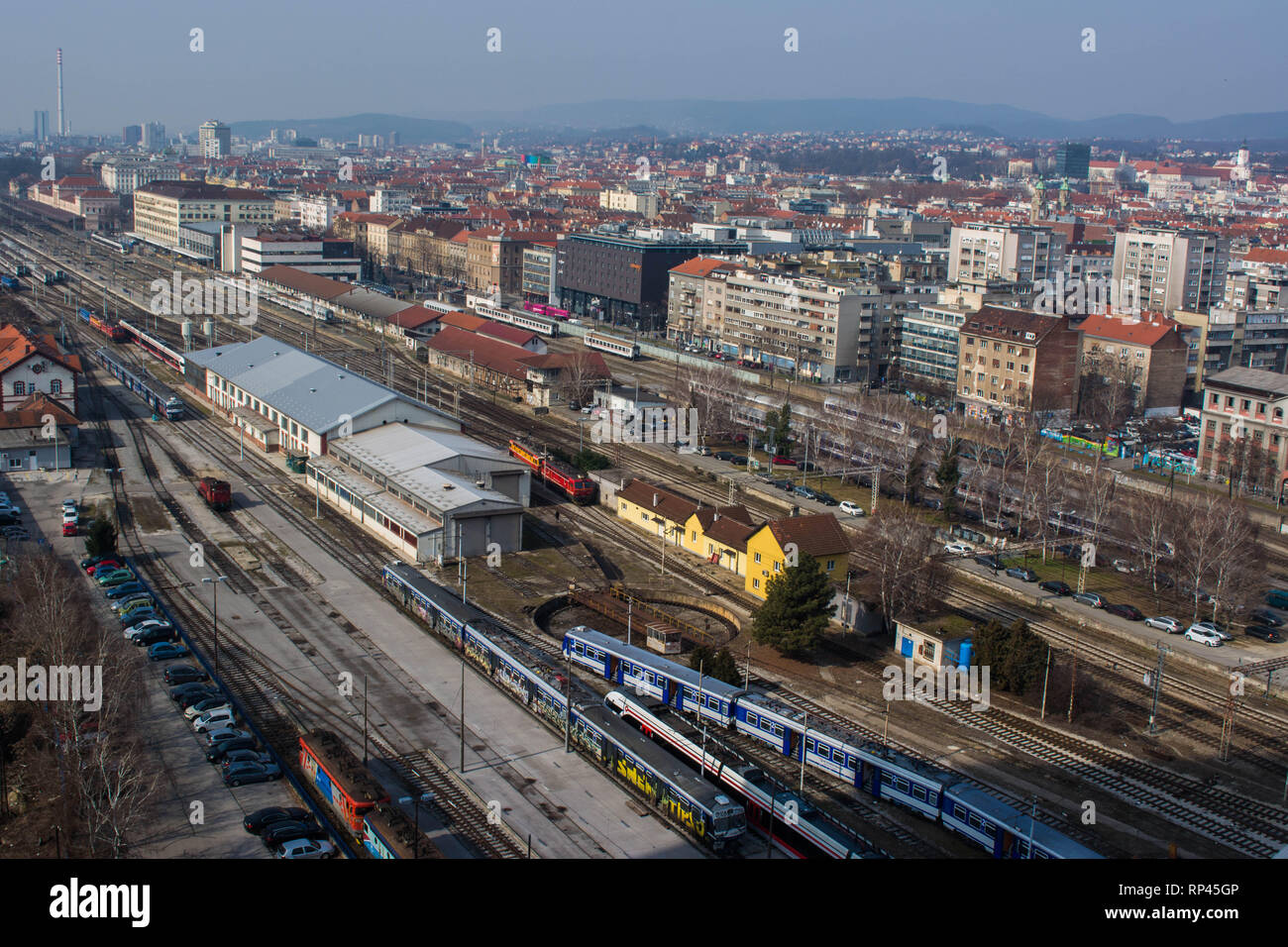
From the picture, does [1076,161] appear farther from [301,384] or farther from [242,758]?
[242,758]

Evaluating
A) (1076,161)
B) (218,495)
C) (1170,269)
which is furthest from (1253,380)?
(1076,161)

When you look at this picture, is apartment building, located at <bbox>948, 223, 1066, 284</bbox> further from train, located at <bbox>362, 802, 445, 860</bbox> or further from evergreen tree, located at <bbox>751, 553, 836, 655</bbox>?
train, located at <bbox>362, 802, 445, 860</bbox>

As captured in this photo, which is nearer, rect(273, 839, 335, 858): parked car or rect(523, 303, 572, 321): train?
rect(273, 839, 335, 858): parked car

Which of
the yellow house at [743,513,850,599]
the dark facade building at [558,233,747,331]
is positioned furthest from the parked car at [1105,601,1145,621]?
the dark facade building at [558,233,747,331]

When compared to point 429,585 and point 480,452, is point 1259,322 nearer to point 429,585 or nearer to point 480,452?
point 480,452

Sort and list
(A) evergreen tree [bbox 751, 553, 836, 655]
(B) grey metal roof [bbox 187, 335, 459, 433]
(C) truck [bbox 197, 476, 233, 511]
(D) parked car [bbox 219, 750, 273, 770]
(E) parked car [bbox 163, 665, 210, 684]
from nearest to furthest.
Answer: (D) parked car [bbox 219, 750, 273, 770] < (E) parked car [bbox 163, 665, 210, 684] < (A) evergreen tree [bbox 751, 553, 836, 655] < (C) truck [bbox 197, 476, 233, 511] < (B) grey metal roof [bbox 187, 335, 459, 433]
